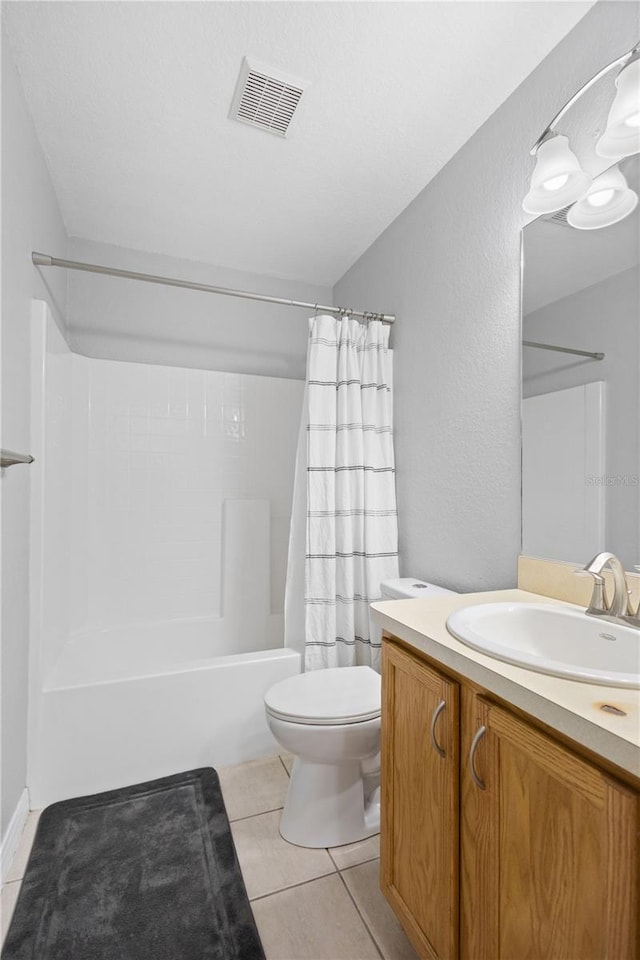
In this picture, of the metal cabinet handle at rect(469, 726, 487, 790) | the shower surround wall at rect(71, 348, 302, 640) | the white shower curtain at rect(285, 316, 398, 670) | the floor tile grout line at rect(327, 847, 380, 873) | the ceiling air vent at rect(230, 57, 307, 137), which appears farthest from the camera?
the shower surround wall at rect(71, 348, 302, 640)

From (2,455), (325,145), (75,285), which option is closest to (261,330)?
(75,285)

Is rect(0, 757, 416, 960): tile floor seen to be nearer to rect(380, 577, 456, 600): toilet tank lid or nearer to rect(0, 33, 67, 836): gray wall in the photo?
rect(0, 33, 67, 836): gray wall

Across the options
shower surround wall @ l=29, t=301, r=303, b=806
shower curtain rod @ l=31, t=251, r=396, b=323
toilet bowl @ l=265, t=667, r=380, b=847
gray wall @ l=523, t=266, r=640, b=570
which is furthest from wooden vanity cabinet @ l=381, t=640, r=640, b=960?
shower curtain rod @ l=31, t=251, r=396, b=323

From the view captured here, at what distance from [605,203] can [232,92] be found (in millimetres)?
1252

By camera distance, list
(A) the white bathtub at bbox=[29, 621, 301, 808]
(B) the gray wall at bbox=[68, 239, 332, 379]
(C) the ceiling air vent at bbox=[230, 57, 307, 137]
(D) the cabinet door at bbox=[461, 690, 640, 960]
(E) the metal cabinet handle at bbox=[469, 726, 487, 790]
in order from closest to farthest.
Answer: (D) the cabinet door at bbox=[461, 690, 640, 960], (E) the metal cabinet handle at bbox=[469, 726, 487, 790], (C) the ceiling air vent at bbox=[230, 57, 307, 137], (A) the white bathtub at bbox=[29, 621, 301, 808], (B) the gray wall at bbox=[68, 239, 332, 379]

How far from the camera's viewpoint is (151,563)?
2.54 meters

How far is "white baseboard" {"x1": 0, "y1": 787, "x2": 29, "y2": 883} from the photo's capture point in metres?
1.36

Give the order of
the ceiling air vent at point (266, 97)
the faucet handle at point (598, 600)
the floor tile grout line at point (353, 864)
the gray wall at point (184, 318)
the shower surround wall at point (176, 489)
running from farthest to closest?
the gray wall at point (184, 318)
the shower surround wall at point (176, 489)
the ceiling air vent at point (266, 97)
the floor tile grout line at point (353, 864)
the faucet handle at point (598, 600)

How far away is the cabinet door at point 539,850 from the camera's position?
582 mm

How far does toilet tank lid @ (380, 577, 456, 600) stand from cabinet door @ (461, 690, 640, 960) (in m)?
0.91

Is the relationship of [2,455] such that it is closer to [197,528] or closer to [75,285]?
[197,528]

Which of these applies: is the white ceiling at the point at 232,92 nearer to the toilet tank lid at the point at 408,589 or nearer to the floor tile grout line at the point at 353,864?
the toilet tank lid at the point at 408,589

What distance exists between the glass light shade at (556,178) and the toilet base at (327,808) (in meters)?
1.78

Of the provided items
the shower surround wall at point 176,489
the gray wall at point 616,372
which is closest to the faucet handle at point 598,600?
the gray wall at point 616,372
